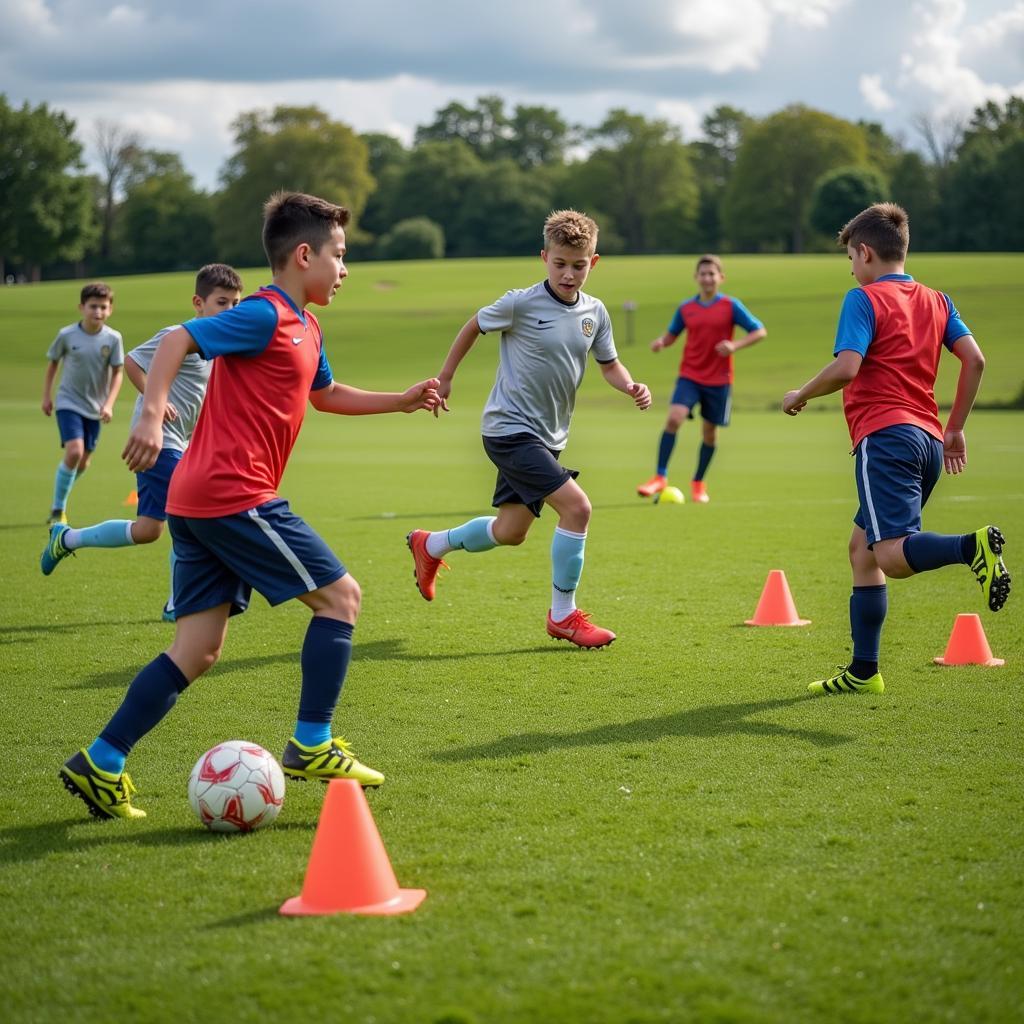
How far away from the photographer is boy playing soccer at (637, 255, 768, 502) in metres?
14.7

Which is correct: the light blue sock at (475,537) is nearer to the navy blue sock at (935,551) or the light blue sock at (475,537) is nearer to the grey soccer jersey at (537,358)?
the grey soccer jersey at (537,358)

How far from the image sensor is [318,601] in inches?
189

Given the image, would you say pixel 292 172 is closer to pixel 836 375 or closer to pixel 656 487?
pixel 656 487

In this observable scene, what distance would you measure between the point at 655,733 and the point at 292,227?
252cm

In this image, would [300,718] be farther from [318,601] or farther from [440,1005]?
[440,1005]

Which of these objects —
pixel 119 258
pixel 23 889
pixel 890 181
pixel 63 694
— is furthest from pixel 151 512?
pixel 119 258

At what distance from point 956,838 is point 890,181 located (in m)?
105

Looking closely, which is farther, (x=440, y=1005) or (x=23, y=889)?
(x=23, y=889)

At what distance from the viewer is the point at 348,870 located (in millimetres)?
3660

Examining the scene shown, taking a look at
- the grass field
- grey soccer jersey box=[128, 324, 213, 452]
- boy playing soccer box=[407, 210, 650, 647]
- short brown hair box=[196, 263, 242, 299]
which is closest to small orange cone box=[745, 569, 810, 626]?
the grass field

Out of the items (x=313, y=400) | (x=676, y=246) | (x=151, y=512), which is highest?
(x=676, y=246)

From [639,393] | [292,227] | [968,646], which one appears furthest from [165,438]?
[968,646]

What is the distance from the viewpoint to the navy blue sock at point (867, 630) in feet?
20.6

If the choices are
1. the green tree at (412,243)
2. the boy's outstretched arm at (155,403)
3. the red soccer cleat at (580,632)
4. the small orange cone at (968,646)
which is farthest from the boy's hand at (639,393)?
the green tree at (412,243)
